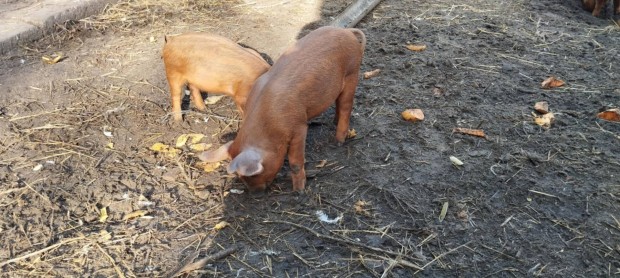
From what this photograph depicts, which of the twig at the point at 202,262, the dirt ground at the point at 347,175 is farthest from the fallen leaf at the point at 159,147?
the twig at the point at 202,262

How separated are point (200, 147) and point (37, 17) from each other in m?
3.15

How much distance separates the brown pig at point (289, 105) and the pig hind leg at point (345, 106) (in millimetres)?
69

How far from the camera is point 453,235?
3664 millimetres

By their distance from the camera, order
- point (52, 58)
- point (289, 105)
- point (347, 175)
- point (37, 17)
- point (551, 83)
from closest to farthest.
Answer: point (289, 105) < point (347, 175) < point (551, 83) < point (52, 58) < point (37, 17)

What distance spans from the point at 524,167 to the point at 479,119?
782mm

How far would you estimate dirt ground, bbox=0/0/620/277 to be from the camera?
3494 millimetres

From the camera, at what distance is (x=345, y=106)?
4.61 metres

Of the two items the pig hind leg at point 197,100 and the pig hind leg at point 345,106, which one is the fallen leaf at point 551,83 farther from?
the pig hind leg at point 197,100

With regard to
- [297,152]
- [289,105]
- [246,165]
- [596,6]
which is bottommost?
[596,6]

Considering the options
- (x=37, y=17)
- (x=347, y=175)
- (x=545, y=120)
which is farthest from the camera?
(x=37, y=17)

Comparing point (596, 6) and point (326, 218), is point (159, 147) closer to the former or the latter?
point (326, 218)

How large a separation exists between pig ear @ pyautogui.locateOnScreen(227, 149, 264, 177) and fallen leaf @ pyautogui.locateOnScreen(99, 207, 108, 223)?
0.91 m

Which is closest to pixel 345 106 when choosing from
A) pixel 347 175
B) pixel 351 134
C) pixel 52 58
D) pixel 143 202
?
pixel 351 134

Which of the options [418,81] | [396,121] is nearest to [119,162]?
[396,121]
